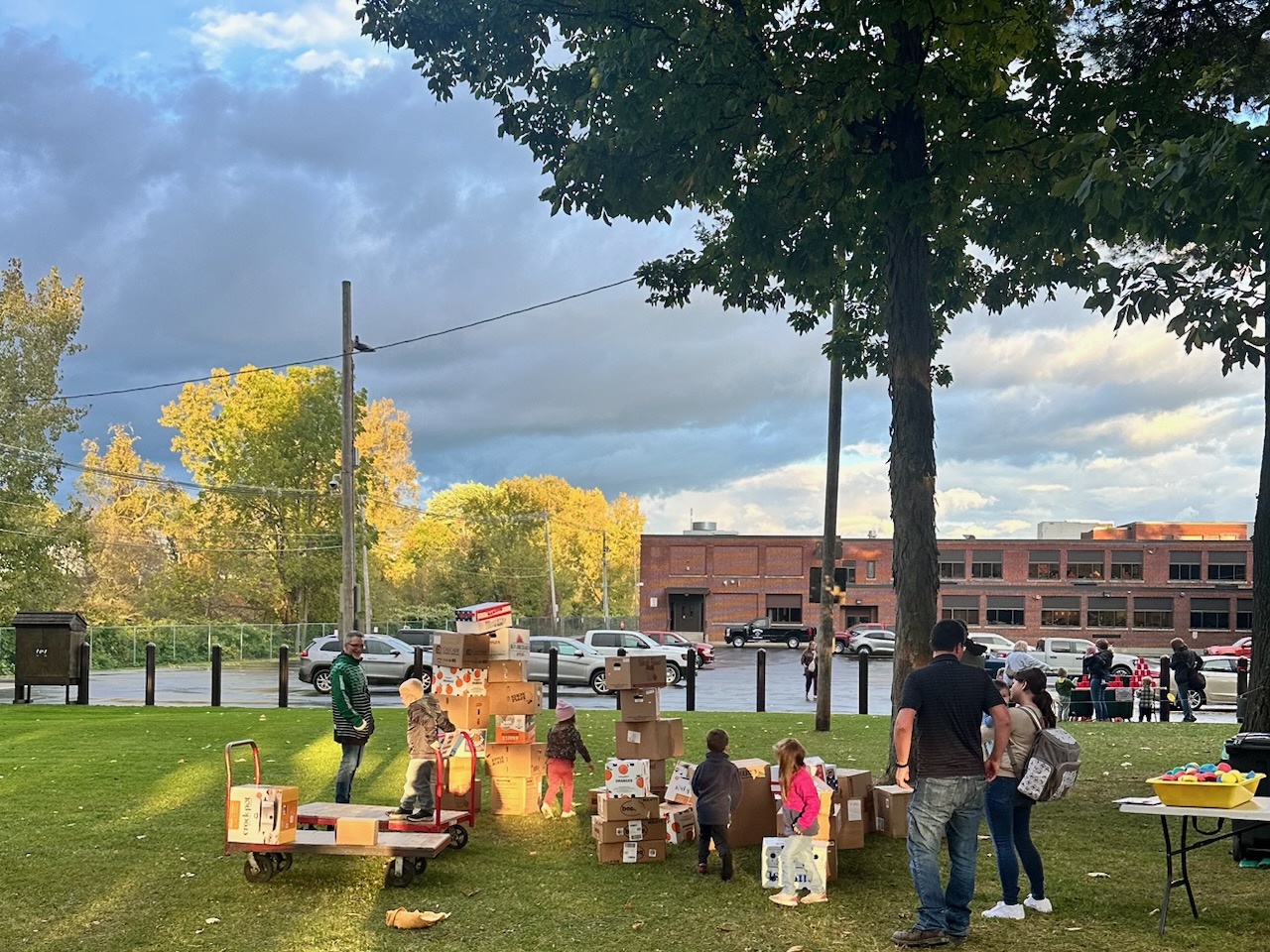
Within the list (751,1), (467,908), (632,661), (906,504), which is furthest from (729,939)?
(751,1)

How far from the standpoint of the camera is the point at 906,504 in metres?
12.3

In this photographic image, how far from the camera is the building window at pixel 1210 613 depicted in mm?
75625

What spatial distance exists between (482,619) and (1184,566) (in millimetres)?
74013

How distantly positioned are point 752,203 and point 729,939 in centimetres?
841

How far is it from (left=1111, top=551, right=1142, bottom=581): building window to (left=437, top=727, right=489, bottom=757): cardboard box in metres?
73.0

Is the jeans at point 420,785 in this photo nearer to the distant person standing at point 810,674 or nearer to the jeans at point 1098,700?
the jeans at point 1098,700

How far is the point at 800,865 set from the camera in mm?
8469

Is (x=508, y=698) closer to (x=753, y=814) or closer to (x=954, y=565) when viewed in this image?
(x=753, y=814)

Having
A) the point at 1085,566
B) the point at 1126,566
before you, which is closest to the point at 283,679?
Answer: the point at 1085,566

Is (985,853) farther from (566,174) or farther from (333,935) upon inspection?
(566,174)

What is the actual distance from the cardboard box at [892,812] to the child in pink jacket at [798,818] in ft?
6.54

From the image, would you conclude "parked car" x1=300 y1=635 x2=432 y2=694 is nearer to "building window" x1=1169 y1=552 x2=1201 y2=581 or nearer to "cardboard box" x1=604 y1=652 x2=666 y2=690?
"cardboard box" x1=604 y1=652 x2=666 y2=690

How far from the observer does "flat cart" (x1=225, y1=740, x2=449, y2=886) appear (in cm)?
875

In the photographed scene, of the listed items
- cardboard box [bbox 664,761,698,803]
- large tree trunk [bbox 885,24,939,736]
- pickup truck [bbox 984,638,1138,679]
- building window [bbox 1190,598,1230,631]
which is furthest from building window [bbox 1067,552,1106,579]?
cardboard box [bbox 664,761,698,803]
